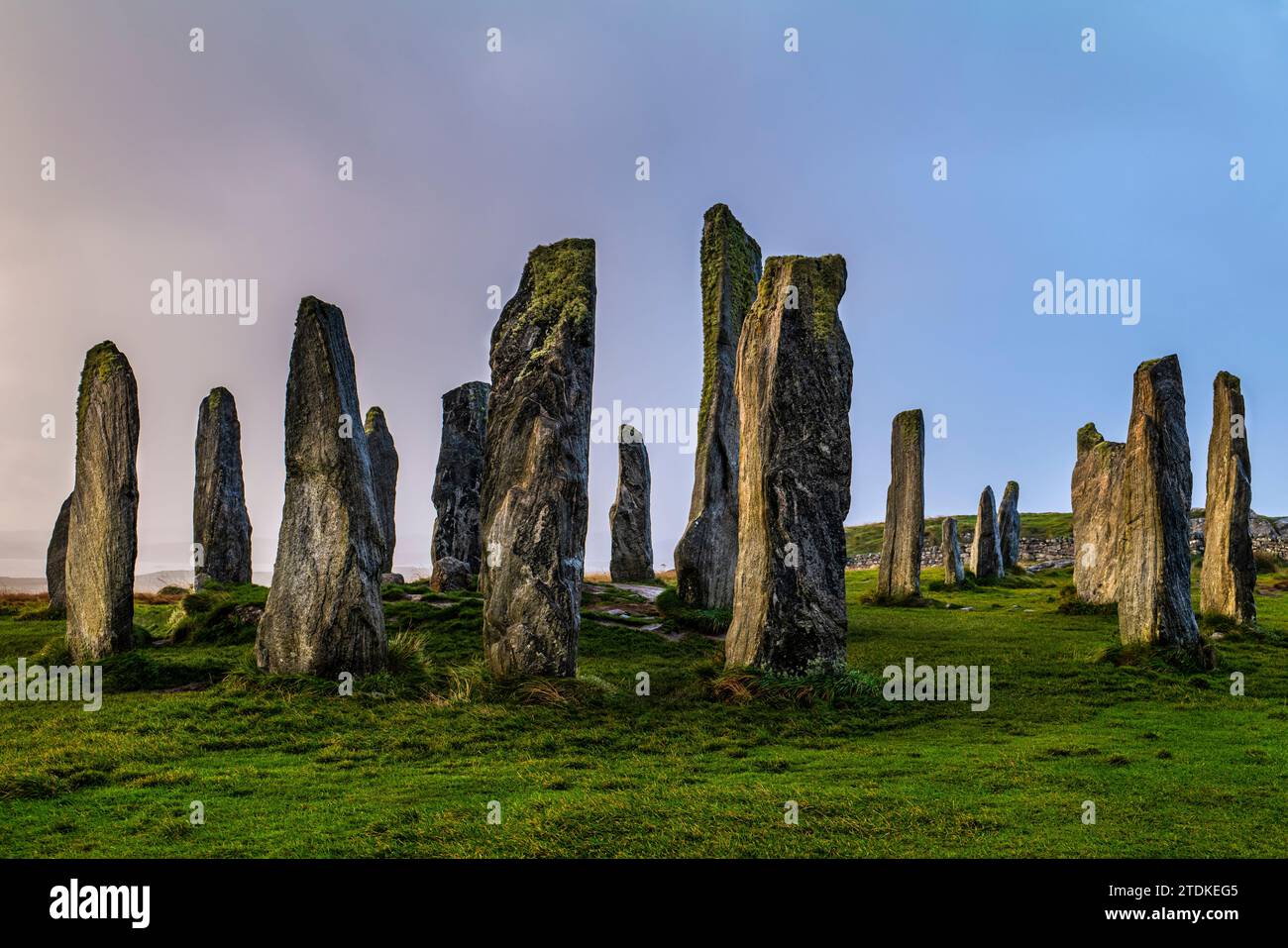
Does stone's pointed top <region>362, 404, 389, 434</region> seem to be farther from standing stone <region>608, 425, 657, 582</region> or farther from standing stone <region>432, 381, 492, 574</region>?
standing stone <region>608, 425, 657, 582</region>

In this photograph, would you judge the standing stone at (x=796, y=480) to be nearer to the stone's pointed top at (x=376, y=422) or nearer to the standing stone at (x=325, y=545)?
the standing stone at (x=325, y=545)

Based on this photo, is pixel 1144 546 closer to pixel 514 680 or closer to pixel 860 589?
pixel 514 680

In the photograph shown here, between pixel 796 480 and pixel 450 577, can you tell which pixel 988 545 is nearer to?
pixel 450 577

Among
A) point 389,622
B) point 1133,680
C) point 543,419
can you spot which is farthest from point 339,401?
point 1133,680

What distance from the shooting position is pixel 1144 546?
15.2m

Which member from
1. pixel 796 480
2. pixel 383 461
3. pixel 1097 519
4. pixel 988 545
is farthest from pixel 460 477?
pixel 988 545

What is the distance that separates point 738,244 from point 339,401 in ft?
41.5

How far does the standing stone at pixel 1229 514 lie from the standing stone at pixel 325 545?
57.0 ft

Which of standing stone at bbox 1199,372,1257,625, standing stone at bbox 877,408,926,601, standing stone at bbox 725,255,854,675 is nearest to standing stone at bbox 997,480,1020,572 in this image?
standing stone at bbox 877,408,926,601

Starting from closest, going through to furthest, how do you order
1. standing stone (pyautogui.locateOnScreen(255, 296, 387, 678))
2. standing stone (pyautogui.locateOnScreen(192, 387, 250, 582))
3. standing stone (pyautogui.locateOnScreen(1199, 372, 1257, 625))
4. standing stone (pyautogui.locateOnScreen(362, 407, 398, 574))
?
Answer: standing stone (pyautogui.locateOnScreen(255, 296, 387, 678)) → standing stone (pyautogui.locateOnScreen(1199, 372, 1257, 625)) → standing stone (pyautogui.locateOnScreen(192, 387, 250, 582)) → standing stone (pyautogui.locateOnScreen(362, 407, 398, 574))

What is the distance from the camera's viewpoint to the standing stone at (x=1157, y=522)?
587 inches

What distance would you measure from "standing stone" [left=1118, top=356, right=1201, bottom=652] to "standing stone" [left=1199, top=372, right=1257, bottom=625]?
4904 millimetres

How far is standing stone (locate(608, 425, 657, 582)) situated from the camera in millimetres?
27484

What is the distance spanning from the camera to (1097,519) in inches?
992
